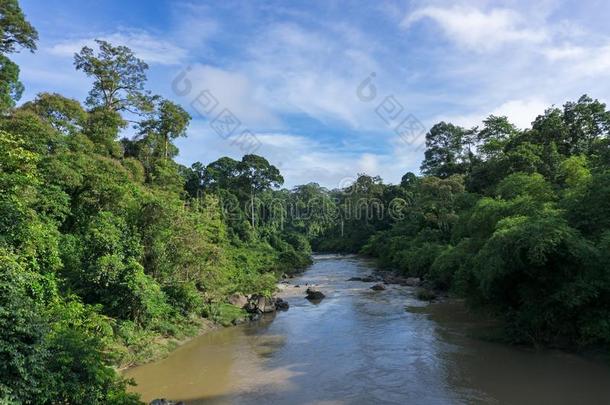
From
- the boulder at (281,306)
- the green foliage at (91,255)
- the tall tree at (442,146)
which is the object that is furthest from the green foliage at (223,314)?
the tall tree at (442,146)

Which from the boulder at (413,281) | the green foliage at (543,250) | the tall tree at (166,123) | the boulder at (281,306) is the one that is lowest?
the boulder at (281,306)

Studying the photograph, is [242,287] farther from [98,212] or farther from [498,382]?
[498,382]

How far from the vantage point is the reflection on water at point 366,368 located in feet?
37.1

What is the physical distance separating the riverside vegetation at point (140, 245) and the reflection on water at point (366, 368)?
1376 mm

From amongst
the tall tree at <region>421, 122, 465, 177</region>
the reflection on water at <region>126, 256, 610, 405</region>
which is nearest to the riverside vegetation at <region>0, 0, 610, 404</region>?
the reflection on water at <region>126, 256, 610, 405</region>

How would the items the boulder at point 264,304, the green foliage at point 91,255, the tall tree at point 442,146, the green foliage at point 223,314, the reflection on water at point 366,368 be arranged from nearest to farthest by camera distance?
the green foliage at point 91,255, the reflection on water at point 366,368, the green foliage at point 223,314, the boulder at point 264,304, the tall tree at point 442,146

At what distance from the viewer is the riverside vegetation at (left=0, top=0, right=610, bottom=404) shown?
29.9 ft

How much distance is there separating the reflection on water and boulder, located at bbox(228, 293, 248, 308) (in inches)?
117

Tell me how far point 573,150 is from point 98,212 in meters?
32.5

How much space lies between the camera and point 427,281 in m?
31.1

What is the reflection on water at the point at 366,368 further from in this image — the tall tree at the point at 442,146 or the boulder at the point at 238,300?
the tall tree at the point at 442,146

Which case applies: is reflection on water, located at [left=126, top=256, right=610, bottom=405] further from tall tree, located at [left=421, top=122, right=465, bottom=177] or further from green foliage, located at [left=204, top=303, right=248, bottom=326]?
tall tree, located at [left=421, top=122, right=465, bottom=177]

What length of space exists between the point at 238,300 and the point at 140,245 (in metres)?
8.00

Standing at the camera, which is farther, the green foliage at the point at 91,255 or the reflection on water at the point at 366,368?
the reflection on water at the point at 366,368
